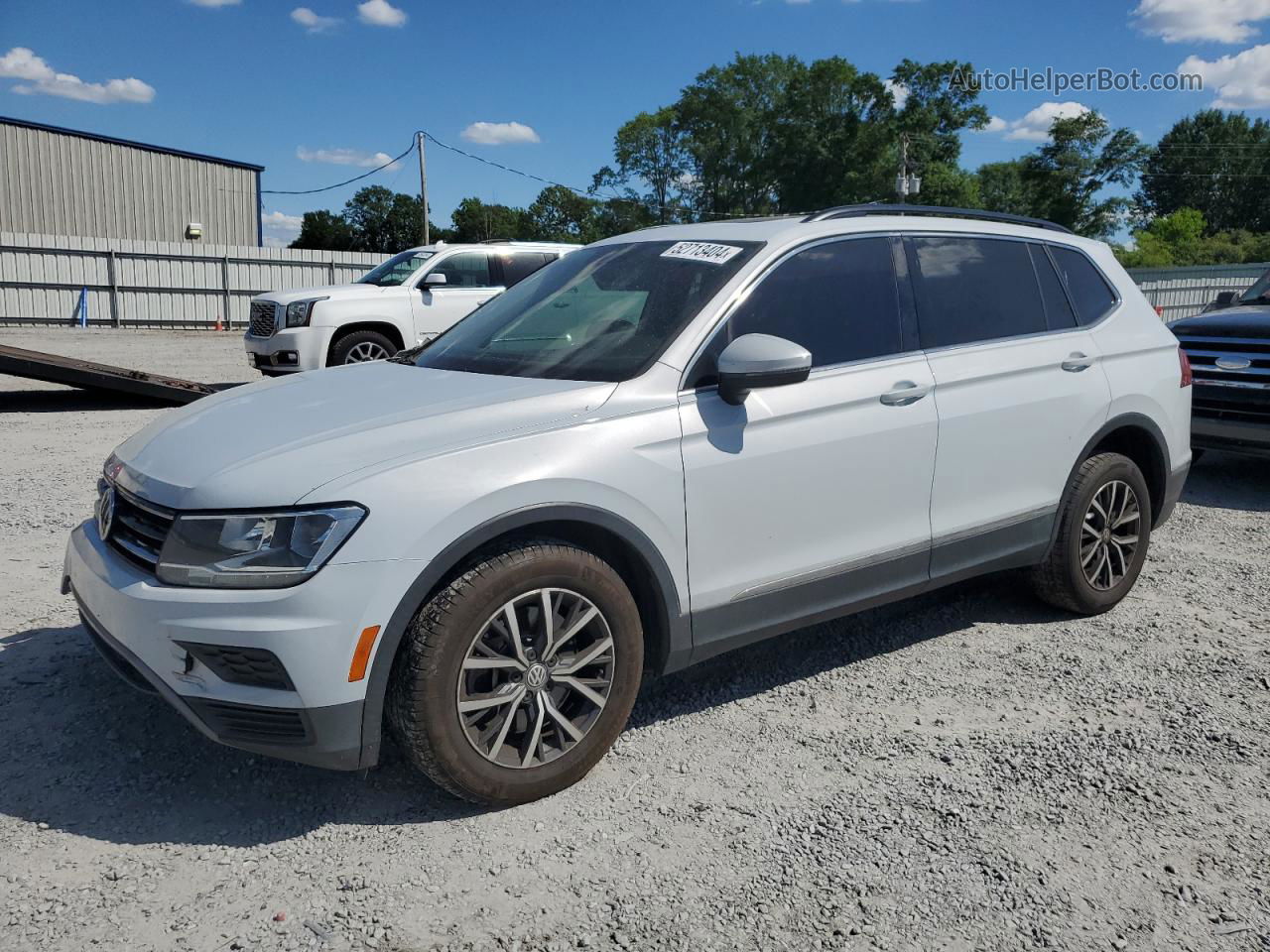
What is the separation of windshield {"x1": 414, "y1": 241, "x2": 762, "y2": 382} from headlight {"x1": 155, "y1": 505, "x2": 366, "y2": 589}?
1037 millimetres

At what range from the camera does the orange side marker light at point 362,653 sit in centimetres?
273

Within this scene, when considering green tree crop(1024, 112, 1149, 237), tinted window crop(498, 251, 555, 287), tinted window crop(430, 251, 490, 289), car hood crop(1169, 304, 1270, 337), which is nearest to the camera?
car hood crop(1169, 304, 1270, 337)

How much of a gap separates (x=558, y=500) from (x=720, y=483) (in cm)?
61

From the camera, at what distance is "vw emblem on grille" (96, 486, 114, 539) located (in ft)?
10.5

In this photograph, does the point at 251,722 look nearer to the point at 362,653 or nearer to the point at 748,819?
the point at 362,653

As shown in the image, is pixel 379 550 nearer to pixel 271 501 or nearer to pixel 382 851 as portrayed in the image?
pixel 271 501

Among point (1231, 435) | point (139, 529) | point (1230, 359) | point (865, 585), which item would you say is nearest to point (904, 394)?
point (865, 585)

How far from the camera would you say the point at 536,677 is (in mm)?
3021

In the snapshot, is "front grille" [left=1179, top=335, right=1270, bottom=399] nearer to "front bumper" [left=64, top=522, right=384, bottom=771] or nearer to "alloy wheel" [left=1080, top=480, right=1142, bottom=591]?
"alloy wheel" [left=1080, top=480, right=1142, bottom=591]

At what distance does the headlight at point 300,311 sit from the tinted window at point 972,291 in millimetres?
9118

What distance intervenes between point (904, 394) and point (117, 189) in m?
43.2

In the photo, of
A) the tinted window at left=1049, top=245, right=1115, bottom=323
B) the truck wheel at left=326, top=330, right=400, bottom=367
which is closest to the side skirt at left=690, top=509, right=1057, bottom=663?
the tinted window at left=1049, top=245, right=1115, bottom=323

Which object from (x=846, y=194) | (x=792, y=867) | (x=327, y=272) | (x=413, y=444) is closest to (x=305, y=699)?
(x=413, y=444)

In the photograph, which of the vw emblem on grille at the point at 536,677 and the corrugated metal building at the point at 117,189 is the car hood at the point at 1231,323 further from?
the corrugated metal building at the point at 117,189
